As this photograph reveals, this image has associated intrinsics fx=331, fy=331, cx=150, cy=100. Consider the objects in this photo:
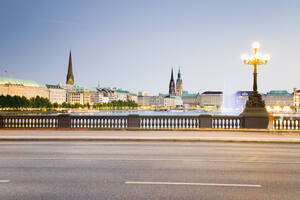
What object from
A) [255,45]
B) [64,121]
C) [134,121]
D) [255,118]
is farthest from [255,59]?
[64,121]

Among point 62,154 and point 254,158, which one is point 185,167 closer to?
point 254,158

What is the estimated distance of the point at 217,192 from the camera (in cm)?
773

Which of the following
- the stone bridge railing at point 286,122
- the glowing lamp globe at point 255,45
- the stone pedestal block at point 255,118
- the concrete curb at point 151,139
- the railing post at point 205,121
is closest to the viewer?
the concrete curb at point 151,139

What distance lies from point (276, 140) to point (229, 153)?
625 centimetres

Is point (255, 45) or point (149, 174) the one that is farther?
point (255, 45)

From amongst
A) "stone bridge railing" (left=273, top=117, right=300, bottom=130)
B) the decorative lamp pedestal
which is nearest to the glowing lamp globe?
the decorative lamp pedestal

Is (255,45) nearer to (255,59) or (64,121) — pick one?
(255,59)

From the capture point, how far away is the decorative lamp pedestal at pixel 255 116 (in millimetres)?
23875

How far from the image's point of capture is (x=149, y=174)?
964 centimetres

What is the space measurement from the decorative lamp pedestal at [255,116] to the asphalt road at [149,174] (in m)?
9.22

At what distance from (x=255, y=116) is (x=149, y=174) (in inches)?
645

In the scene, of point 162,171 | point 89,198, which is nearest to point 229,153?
point 162,171

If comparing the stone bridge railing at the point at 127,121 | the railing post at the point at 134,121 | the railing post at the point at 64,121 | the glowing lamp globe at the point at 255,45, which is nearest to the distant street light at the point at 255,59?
the glowing lamp globe at the point at 255,45

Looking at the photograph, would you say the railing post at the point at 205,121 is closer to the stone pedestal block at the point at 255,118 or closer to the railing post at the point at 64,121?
the stone pedestal block at the point at 255,118
